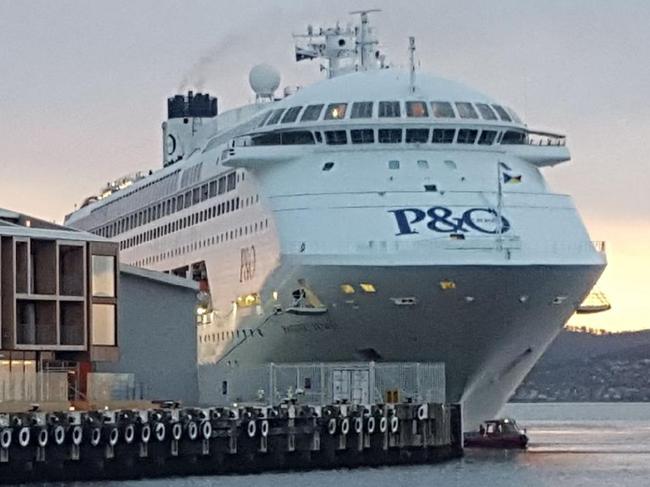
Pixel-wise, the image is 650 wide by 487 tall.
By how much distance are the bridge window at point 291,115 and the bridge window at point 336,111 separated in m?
1.14

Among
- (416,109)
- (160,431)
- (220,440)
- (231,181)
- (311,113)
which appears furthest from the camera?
(231,181)

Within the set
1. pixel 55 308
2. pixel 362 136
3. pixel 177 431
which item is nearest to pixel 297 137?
pixel 362 136

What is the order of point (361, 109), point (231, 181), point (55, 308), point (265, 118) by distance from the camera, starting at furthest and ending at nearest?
point (231, 181), point (265, 118), point (361, 109), point (55, 308)

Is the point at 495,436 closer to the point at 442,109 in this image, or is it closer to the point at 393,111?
the point at 442,109

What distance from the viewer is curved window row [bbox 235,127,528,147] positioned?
236ft

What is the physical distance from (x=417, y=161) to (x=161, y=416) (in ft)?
50.7

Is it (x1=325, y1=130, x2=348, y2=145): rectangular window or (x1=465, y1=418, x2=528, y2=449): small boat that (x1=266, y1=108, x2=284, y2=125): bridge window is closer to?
(x1=325, y1=130, x2=348, y2=145): rectangular window

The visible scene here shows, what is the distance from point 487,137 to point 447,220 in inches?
236

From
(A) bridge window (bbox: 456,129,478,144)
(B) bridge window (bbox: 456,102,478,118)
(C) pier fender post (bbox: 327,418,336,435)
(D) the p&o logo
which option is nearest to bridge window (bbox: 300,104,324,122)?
(B) bridge window (bbox: 456,102,478,118)

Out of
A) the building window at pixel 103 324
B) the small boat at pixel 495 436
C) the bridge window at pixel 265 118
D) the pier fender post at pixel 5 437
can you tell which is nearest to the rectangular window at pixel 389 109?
the bridge window at pixel 265 118

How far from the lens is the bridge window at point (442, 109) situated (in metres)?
72.2

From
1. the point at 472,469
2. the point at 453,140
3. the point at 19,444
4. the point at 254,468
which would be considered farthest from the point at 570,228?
the point at 19,444

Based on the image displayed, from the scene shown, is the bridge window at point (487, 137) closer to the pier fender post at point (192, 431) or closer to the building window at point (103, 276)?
the building window at point (103, 276)

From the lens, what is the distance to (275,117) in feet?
243
